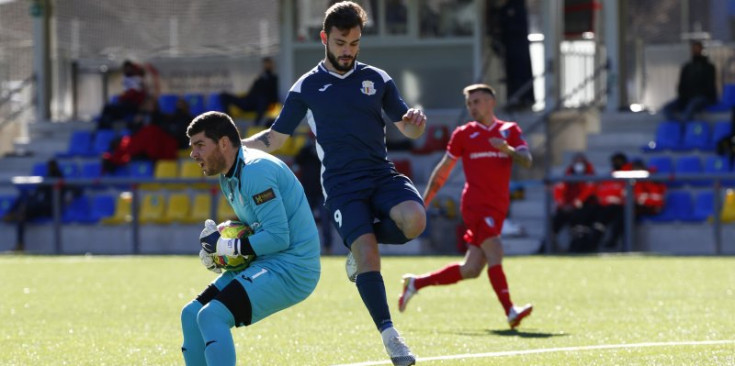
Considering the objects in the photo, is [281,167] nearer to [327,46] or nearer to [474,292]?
[327,46]

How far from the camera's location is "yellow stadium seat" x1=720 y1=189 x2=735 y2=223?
2148cm

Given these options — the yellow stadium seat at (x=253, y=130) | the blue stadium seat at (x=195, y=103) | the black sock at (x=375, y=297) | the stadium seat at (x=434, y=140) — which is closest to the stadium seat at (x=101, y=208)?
the yellow stadium seat at (x=253, y=130)

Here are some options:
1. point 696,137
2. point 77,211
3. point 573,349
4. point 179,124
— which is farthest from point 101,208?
point 573,349

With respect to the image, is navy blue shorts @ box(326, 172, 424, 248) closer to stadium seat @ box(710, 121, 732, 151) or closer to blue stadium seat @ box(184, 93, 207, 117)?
stadium seat @ box(710, 121, 732, 151)

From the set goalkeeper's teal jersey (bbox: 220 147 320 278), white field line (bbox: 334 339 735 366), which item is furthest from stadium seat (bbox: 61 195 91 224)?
goalkeeper's teal jersey (bbox: 220 147 320 278)

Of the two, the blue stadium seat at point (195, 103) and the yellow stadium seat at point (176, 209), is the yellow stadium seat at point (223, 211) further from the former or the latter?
the blue stadium seat at point (195, 103)

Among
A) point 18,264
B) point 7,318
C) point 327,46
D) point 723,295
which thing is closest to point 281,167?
point 327,46

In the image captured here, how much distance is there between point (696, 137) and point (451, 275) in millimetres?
12357

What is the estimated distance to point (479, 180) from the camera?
38.8 ft

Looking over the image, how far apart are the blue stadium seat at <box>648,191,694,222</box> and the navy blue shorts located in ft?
44.4

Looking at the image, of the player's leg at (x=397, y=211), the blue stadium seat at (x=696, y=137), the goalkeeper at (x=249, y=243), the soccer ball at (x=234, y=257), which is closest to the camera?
the goalkeeper at (x=249, y=243)

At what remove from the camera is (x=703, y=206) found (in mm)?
21719

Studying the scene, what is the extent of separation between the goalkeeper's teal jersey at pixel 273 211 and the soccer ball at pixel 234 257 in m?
0.05

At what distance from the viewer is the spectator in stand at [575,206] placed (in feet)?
70.9
